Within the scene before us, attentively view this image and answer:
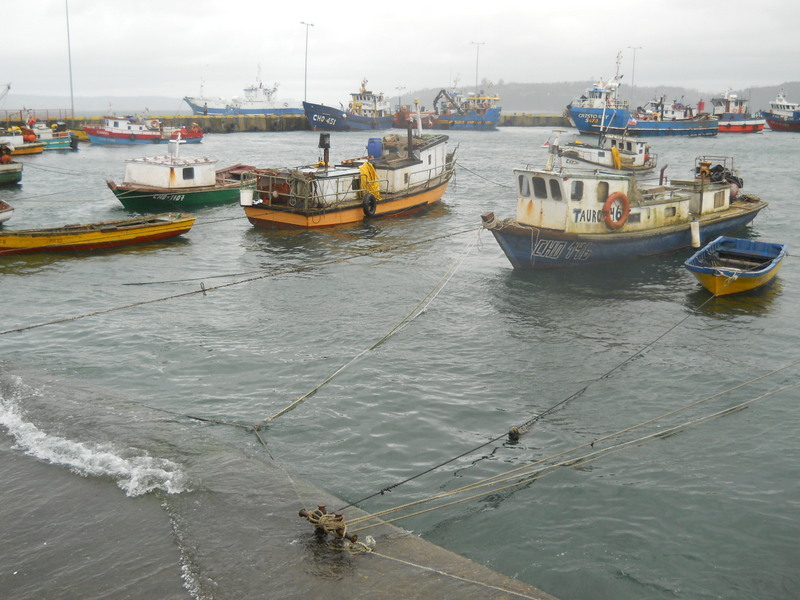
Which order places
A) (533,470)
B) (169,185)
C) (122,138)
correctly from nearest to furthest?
(533,470)
(169,185)
(122,138)

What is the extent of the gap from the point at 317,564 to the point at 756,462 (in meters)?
7.56

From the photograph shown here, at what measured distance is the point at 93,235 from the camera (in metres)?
24.8

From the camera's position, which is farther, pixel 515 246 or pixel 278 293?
pixel 515 246

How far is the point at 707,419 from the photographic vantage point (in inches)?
498

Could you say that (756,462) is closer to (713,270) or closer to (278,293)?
(713,270)

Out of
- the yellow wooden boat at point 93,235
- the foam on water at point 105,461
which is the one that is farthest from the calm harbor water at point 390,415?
the yellow wooden boat at point 93,235

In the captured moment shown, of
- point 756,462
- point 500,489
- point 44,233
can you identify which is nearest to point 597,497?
point 500,489

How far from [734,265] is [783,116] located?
107390 millimetres

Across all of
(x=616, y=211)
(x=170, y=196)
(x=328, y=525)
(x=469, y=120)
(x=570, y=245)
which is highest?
(x=469, y=120)

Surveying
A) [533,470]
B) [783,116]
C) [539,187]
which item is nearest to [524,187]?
[539,187]

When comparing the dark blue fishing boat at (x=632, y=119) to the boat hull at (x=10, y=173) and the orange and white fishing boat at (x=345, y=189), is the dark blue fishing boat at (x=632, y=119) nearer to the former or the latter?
the orange and white fishing boat at (x=345, y=189)

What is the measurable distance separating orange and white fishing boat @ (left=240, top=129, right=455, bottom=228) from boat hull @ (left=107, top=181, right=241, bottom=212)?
15.0 ft

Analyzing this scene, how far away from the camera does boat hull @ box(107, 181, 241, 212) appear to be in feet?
109

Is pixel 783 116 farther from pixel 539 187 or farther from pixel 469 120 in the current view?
pixel 539 187
